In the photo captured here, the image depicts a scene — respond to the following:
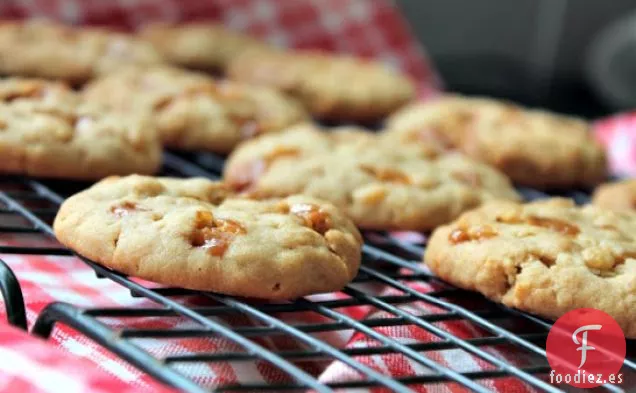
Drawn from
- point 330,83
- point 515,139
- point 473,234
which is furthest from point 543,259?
point 330,83

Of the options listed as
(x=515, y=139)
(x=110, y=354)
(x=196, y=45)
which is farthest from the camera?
(x=196, y=45)

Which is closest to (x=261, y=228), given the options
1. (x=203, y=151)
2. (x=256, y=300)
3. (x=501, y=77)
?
(x=256, y=300)

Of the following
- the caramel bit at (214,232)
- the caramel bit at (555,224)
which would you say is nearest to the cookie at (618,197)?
the caramel bit at (555,224)

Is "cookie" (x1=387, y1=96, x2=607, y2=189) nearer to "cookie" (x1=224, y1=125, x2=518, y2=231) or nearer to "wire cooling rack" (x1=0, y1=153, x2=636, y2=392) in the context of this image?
"cookie" (x1=224, y1=125, x2=518, y2=231)

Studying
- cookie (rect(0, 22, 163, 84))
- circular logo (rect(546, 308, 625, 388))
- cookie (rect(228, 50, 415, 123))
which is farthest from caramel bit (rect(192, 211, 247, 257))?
cookie (rect(228, 50, 415, 123))

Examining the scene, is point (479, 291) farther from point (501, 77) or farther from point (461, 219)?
point (501, 77)

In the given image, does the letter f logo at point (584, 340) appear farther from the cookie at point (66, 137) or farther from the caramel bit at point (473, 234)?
the cookie at point (66, 137)

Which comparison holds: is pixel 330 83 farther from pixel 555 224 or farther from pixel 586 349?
pixel 586 349
